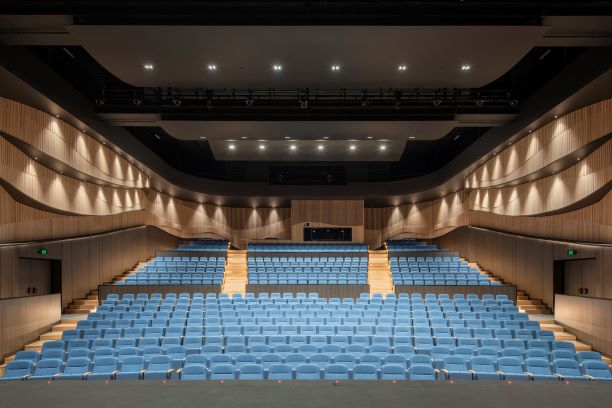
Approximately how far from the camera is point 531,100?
10.4 m

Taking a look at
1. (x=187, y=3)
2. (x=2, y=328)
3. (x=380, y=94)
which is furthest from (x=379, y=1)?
(x=2, y=328)

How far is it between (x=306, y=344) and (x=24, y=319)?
5932mm

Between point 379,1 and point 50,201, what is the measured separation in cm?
784

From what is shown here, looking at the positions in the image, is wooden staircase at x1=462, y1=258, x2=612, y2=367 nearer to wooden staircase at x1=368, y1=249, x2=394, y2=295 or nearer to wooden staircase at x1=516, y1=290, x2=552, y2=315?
wooden staircase at x1=516, y1=290, x2=552, y2=315

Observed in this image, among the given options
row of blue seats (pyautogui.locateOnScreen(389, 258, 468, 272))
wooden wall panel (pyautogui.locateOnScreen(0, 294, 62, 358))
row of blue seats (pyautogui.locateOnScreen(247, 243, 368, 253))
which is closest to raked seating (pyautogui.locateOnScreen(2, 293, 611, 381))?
wooden wall panel (pyautogui.locateOnScreen(0, 294, 62, 358))

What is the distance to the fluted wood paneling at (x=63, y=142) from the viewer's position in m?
8.20

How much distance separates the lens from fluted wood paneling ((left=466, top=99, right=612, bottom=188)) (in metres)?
8.35

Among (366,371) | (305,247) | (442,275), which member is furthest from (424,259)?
(366,371)

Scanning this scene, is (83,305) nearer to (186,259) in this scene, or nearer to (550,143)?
(186,259)

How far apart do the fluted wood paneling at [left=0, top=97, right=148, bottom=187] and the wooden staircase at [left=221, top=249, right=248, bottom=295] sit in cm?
452

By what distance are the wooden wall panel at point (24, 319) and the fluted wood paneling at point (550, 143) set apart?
36.8 feet

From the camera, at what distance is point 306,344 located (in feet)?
24.7

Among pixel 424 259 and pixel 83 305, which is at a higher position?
pixel 424 259

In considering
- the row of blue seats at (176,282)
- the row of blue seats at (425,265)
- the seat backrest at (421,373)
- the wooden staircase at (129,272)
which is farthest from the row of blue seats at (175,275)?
the seat backrest at (421,373)
